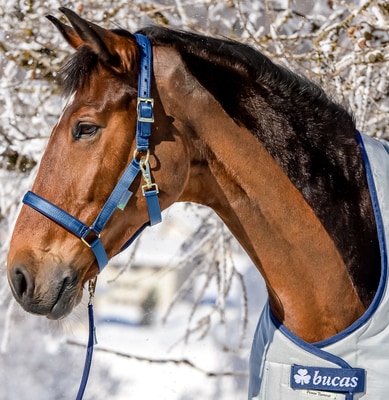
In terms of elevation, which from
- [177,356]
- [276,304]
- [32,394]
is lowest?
[32,394]

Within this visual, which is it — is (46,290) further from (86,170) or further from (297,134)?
(297,134)

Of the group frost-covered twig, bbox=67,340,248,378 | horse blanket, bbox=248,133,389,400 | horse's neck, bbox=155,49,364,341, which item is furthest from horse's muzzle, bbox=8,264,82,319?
frost-covered twig, bbox=67,340,248,378

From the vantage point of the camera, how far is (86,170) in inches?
71.6

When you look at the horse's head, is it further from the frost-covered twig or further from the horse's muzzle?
the frost-covered twig

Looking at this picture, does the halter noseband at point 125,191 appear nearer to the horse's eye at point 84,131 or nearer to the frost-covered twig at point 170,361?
the horse's eye at point 84,131

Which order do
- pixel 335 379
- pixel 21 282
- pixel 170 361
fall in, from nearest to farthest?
pixel 21 282, pixel 335 379, pixel 170 361

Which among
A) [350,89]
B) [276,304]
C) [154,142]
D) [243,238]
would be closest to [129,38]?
[154,142]

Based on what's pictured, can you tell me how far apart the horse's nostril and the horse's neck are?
19.2 inches

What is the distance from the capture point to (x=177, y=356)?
428 cm

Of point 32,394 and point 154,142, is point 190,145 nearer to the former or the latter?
point 154,142

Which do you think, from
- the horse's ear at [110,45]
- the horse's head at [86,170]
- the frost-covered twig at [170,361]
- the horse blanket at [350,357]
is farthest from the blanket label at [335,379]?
the frost-covered twig at [170,361]

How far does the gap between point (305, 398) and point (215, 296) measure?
8.83 feet

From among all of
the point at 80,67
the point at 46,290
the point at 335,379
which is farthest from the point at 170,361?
the point at 80,67

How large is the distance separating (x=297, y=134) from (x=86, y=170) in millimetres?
547
